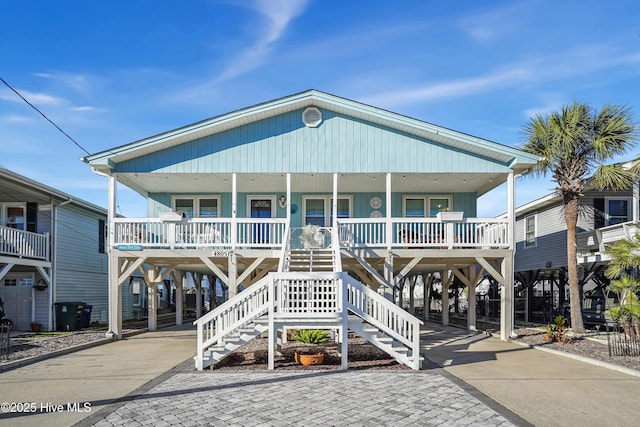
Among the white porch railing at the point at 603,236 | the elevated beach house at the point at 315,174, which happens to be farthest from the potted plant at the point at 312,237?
the white porch railing at the point at 603,236

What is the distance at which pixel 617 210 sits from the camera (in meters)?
18.9

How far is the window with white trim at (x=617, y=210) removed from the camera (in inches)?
739

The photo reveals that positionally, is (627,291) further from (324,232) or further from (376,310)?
(324,232)

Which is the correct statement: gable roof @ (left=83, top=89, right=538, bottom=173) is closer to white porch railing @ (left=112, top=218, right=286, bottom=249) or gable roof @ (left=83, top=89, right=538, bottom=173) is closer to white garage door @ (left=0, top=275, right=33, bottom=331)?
white porch railing @ (left=112, top=218, right=286, bottom=249)

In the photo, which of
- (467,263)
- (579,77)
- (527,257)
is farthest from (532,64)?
(527,257)

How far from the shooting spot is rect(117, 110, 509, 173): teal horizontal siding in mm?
15430

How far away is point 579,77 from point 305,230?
9230mm

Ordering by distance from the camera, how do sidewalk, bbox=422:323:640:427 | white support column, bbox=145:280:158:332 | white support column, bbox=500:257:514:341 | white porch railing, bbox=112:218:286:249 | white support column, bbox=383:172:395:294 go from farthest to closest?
white support column, bbox=145:280:158:332 < white porch railing, bbox=112:218:286:249 < white support column, bbox=500:257:514:341 < white support column, bbox=383:172:395:294 < sidewalk, bbox=422:323:640:427

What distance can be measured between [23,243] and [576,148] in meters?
18.6

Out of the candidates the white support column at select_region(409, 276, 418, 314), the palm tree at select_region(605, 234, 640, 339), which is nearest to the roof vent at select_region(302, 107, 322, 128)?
the palm tree at select_region(605, 234, 640, 339)

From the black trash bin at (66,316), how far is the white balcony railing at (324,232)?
4899 millimetres

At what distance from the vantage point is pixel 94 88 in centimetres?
1573

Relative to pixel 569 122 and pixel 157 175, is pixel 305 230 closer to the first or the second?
pixel 157 175

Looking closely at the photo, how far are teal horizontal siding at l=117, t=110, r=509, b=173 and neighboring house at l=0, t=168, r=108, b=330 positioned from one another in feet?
16.0
